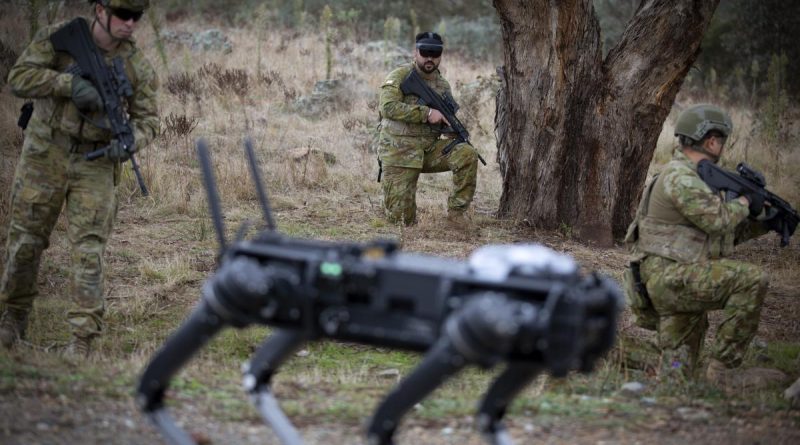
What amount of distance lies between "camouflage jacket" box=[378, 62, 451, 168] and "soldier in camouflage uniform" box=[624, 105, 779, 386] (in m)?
4.00

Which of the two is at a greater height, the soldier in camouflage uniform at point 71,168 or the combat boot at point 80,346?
the soldier in camouflage uniform at point 71,168

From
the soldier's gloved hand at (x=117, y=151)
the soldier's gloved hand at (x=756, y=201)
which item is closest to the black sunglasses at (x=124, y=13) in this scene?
the soldier's gloved hand at (x=117, y=151)

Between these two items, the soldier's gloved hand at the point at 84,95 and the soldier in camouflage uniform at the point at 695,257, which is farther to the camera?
the soldier in camouflage uniform at the point at 695,257

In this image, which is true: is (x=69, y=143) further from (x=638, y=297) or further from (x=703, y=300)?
(x=703, y=300)

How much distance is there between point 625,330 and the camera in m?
7.22

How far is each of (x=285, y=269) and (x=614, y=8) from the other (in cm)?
2008

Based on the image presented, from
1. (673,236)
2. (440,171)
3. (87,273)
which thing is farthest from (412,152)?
(87,273)

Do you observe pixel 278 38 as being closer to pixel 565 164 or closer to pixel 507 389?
pixel 565 164

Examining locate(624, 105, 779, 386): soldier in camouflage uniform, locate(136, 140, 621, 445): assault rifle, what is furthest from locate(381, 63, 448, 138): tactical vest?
locate(136, 140, 621, 445): assault rifle

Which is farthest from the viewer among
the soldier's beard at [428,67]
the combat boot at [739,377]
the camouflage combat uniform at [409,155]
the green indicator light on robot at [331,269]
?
the camouflage combat uniform at [409,155]

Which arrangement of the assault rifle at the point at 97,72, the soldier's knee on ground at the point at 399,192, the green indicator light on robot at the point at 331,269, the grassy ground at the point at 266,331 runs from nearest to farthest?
the green indicator light on robot at the point at 331,269 < the grassy ground at the point at 266,331 < the assault rifle at the point at 97,72 < the soldier's knee on ground at the point at 399,192

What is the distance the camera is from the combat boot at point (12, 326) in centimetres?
584

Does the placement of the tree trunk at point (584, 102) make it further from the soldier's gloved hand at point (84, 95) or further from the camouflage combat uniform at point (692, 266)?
the soldier's gloved hand at point (84, 95)

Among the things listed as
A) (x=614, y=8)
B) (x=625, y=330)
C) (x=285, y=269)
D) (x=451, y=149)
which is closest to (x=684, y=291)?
(x=625, y=330)
